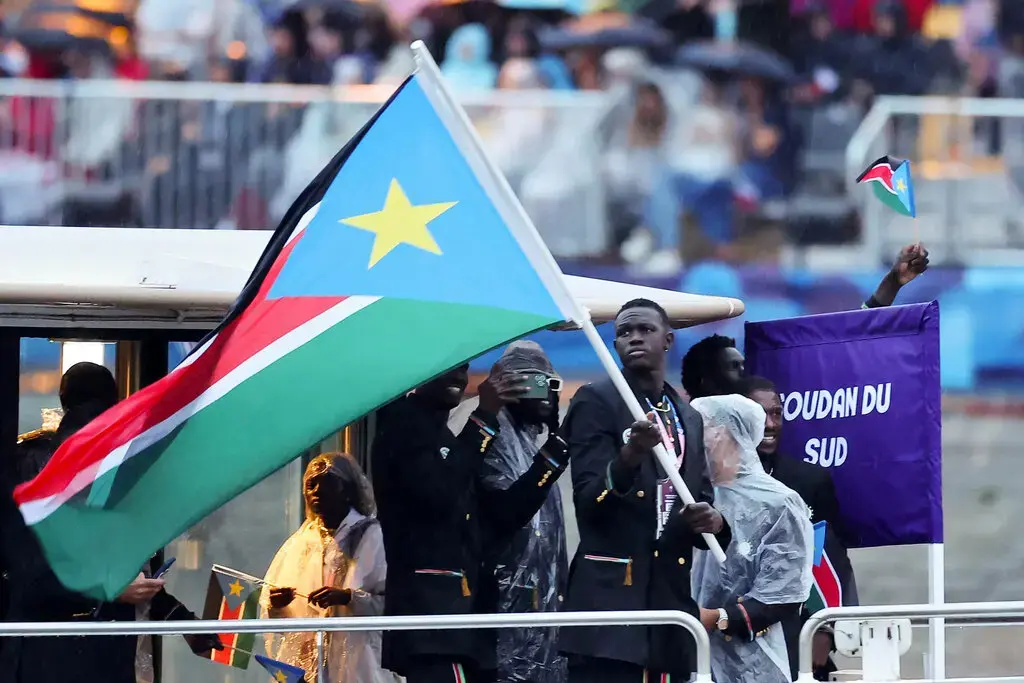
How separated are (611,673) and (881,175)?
7.74 ft

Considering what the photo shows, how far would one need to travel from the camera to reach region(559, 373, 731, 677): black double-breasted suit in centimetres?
621

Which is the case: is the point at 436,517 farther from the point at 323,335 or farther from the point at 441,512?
the point at 323,335

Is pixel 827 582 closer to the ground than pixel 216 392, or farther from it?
closer to the ground

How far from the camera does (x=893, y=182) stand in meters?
7.46

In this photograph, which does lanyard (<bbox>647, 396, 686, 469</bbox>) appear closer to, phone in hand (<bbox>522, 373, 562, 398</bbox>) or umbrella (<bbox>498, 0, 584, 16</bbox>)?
phone in hand (<bbox>522, 373, 562, 398</bbox>)

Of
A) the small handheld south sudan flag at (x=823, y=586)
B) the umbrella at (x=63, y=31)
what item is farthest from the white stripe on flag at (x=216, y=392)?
the umbrella at (x=63, y=31)

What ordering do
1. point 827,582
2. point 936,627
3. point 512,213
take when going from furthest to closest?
point 827,582 < point 936,627 < point 512,213

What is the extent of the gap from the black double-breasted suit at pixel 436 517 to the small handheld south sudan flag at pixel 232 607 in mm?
795

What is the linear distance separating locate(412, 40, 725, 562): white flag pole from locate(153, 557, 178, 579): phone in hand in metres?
1.96

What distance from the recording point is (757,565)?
262 inches

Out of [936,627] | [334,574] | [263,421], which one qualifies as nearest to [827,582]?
[936,627]

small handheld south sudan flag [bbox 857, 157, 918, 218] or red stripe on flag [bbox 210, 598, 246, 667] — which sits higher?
small handheld south sudan flag [bbox 857, 157, 918, 218]

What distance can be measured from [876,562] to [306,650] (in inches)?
291

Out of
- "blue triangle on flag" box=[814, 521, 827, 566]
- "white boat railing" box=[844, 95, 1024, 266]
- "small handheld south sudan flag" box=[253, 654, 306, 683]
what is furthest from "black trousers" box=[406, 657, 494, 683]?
"white boat railing" box=[844, 95, 1024, 266]
